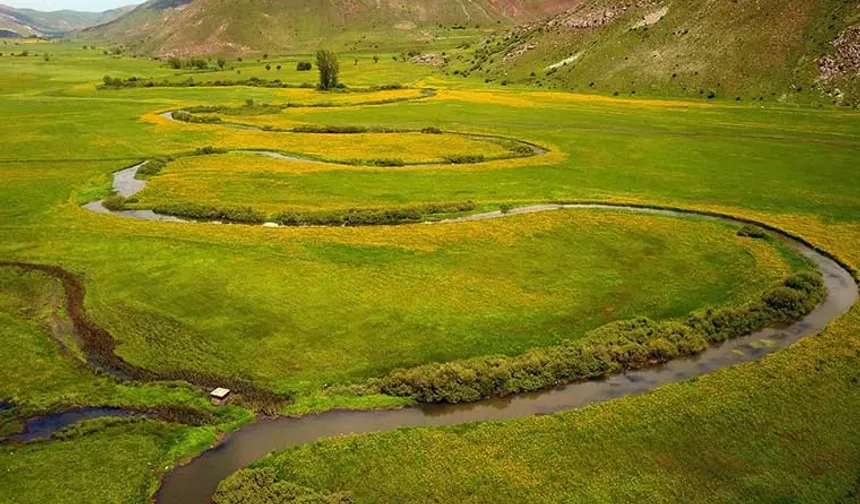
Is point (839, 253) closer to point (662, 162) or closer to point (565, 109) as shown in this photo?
point (662, 162)

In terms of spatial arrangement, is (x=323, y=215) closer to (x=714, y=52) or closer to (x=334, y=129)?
(x=334, y=129)

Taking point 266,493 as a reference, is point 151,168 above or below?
above

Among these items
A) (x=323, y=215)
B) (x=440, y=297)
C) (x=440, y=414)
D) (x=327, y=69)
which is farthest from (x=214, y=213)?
(x=327, y=69)

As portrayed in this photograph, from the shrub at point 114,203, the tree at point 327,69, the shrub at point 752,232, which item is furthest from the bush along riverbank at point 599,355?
the tree at point 327,69

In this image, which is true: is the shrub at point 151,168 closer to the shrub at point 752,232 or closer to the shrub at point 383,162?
the shrub at point 383,162

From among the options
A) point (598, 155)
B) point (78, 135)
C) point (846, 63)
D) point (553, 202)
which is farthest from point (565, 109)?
point (78, 135)
